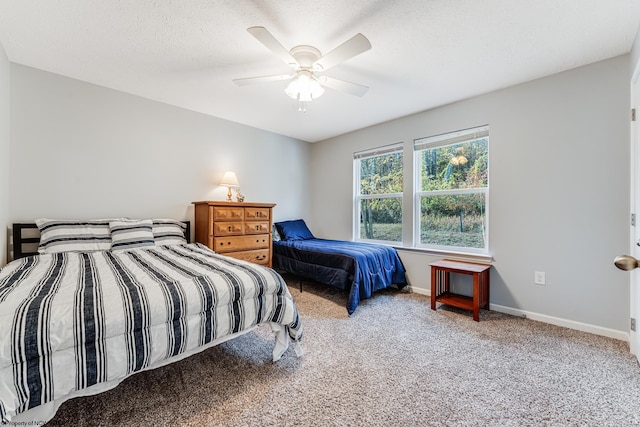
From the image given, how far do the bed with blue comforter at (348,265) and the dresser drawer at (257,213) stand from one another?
503 millimetres

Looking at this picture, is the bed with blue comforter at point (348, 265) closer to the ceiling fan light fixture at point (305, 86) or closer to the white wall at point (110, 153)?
the white wall at point (110, 153)

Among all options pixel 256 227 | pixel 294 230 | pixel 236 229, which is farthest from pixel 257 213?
pixel 294 230

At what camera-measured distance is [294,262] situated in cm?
355

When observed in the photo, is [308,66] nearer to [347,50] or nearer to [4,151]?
[347,50]

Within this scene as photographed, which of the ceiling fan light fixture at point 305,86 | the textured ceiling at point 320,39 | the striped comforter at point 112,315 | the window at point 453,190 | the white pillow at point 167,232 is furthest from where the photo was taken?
the window at point 453,190

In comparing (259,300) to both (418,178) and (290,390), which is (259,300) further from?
(418,178)

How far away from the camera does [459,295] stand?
9.85 feet

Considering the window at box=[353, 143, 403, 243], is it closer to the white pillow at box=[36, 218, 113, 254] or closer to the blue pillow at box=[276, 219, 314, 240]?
the blue pillow at box=[276, 219, 314, 240]

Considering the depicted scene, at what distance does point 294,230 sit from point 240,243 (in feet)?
3.74

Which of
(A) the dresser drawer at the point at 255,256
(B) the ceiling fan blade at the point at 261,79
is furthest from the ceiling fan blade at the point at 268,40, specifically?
(A) the dresser drawer at the point at 255,256

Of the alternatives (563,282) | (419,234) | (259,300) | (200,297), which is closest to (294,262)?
(419,234)

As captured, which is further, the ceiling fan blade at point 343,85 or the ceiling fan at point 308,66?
the ceiling fan blade at point 343,85

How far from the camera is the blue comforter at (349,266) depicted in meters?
2.88

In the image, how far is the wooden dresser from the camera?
9.99ft
